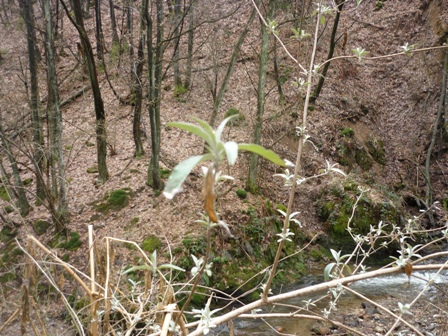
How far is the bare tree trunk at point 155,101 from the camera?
8.03 metres

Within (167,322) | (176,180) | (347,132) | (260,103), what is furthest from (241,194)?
(176,180)

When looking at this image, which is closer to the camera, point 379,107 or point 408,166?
point 408,166

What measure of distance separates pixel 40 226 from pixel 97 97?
10.4 ft

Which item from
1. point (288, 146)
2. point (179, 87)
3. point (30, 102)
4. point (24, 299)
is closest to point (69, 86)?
point (179, 87)

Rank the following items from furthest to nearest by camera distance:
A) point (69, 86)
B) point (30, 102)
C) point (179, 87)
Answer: point (69, 86) < point (179, 87) < point (30, 102)

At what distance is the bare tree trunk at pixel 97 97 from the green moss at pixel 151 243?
255cm

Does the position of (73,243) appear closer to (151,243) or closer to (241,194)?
(151,243)

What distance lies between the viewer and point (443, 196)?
10719 mm

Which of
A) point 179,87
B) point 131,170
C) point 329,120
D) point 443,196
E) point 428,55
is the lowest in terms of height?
point 443,196

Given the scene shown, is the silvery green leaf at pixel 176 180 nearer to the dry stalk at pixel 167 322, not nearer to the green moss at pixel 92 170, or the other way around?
the dry stalk at pixel 167 322

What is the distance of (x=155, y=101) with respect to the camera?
824 cm

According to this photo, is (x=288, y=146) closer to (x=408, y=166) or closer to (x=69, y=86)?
(x=408, y=166)

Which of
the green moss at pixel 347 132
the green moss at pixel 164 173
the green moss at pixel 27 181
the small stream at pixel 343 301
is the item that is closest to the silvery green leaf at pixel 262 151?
the small stream at pixel 343 301

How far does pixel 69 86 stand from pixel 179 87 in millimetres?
4479
